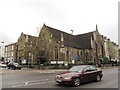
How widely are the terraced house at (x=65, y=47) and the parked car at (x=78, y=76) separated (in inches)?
814

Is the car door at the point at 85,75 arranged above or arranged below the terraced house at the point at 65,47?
below

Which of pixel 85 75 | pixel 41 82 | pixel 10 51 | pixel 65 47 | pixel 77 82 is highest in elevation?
pixel 65 47

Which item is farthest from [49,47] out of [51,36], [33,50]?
[33,50]

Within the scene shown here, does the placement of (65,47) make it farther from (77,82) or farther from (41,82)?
(77,82)

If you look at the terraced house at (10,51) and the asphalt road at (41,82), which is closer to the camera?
the asphalt road at (41,82)

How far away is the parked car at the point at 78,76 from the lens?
316 inches

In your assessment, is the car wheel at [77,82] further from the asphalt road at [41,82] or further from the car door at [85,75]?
the car door at [85,75]

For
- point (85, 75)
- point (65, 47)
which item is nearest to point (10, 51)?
point (65, 47)

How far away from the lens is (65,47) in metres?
38.2

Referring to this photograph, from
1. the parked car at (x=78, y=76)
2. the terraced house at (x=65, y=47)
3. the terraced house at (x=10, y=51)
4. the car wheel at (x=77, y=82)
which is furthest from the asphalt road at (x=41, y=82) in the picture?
the terraced house at (x=10, y=51)

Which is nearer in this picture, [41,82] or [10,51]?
[41,82]

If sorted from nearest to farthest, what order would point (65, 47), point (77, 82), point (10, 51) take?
point (77, 82)
point (65, 47)
point (10, 51)

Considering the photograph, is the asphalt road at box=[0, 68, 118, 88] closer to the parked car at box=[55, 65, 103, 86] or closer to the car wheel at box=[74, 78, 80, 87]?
the car wheel at box=[74, 78, 80, 87]

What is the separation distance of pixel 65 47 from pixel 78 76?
97.8ft
